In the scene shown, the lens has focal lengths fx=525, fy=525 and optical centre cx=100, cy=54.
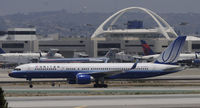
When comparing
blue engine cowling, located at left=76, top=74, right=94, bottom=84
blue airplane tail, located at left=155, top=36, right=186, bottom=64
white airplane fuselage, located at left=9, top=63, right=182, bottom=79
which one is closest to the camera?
blue engine cowling, located at left=76, top=74, right=94, bottom=84

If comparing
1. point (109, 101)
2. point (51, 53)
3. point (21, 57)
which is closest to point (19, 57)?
point (21, 57)

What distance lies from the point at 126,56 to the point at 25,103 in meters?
123

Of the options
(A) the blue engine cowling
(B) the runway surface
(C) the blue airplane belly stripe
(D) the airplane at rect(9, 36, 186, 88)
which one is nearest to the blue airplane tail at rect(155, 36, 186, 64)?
(D) the airplane at rect(9, 36, 186, 88)

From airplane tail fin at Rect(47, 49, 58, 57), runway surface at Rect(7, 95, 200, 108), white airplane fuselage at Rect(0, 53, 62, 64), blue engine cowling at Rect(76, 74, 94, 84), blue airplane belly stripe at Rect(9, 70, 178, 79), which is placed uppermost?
airplane tail fin at Rect(47, 49, 58, 57)

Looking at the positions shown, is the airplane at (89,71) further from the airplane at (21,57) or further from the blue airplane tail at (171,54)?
the airplane at (21,57)

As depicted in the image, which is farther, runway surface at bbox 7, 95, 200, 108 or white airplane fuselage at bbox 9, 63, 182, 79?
white airplane fuselage at bbox 9, 63, 182, 79

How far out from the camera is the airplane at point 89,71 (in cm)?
8050

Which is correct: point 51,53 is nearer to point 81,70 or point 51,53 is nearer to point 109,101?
point 81,70

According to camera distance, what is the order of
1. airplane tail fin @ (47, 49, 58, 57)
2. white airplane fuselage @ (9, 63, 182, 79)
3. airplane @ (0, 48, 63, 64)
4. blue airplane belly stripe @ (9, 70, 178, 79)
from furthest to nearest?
airplane tail fin @ (47, 49, 58, 57) < airplane @ (0, 48, 63, 64) < white airplane fuselage @ (9, 63, 182, 79) < blue airplane belly stripe @ (9, 70, 178, 79)

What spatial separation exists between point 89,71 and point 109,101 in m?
26.1

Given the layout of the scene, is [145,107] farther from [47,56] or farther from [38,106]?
[47,56]

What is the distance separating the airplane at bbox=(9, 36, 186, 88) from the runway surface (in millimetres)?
19294

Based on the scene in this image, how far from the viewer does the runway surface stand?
52969 millimetres

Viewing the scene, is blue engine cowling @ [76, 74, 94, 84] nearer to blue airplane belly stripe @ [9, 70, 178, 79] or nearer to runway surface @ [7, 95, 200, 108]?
blue airplane belly stripe @ [9, 70, 178, 79]
